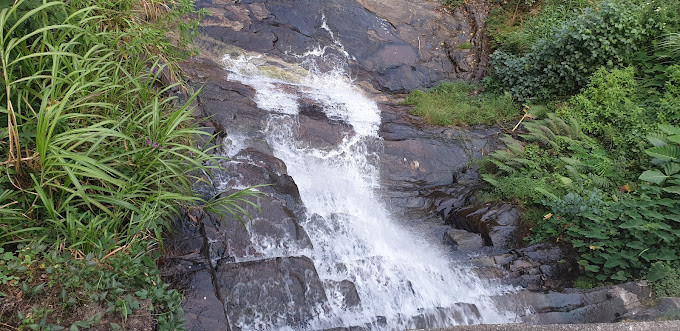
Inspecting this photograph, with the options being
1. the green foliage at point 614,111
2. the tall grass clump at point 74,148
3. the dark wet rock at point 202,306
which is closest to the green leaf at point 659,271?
the green foliage at point 614,111

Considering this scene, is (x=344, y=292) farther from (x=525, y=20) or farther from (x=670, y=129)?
(x=525, y=20)

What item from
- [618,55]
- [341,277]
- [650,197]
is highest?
[618,55]

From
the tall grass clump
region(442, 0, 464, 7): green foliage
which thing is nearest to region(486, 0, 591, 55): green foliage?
region(442, 0, 464, 7): green foliage

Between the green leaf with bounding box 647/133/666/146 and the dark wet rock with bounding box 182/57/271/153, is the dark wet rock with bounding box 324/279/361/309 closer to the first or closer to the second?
the dark wet rock with bounding box 182/57/271/153

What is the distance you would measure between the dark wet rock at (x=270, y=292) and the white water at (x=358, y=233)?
0.13 m

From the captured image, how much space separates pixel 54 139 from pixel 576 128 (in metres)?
6.79

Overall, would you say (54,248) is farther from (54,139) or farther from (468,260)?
(468,260)

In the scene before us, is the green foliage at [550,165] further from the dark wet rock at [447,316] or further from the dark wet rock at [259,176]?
the dark wet rock at [259,176]

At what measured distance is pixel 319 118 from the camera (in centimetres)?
746

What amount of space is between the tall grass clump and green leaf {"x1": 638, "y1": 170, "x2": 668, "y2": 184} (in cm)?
482

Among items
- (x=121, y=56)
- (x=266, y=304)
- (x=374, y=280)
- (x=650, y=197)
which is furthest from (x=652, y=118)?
(x=121, y=56)

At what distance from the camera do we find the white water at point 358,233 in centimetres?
502

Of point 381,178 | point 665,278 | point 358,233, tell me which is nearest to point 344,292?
point 358,233

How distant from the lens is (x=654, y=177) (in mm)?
5441
